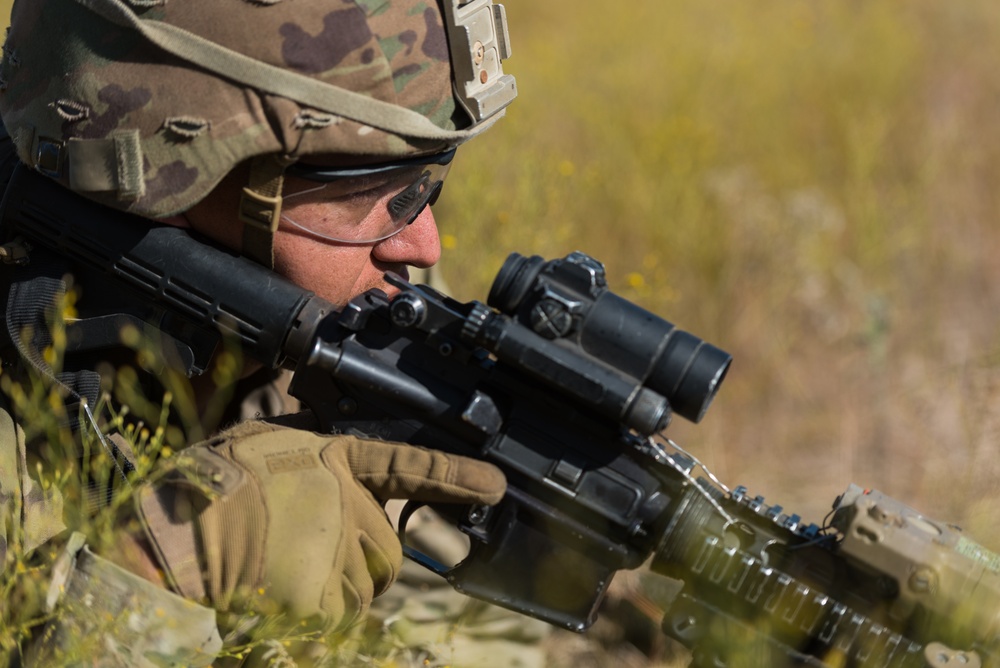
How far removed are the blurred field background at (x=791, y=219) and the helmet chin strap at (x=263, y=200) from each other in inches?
54.8

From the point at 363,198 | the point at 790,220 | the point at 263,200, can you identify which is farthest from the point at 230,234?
the point at 790,220

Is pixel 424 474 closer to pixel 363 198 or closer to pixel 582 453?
pixel 582 453

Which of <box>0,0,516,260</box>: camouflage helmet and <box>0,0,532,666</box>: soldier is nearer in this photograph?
<box>0,0,532,666</box>: soldier

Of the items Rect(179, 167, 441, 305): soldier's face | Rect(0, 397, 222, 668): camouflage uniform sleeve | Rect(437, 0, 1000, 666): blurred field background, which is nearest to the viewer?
Rect(0, 397, 222, 668): camouflage uniform sleeve

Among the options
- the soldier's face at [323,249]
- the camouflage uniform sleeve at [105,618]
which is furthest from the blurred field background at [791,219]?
the camouflage uniform sleeve at [105,618]

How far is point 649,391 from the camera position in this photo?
230 cm

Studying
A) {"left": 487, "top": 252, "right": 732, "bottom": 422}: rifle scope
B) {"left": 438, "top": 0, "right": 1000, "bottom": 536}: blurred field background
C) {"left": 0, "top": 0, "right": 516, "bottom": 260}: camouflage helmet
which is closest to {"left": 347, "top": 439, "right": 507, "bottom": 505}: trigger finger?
{"left": 487, "top": 252, "right": 732, "bottom": 422}: rifle scope

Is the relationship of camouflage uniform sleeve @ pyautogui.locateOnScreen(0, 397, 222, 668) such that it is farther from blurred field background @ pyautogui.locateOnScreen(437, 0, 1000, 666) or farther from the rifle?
blurred field background @ pyautogui.locateOnScreen(437, 0, 1000, 666)

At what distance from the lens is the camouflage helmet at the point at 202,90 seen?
257cm

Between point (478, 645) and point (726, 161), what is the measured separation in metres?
3.66

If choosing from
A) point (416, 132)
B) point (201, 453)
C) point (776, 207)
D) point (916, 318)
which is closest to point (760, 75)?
point (776, 207)

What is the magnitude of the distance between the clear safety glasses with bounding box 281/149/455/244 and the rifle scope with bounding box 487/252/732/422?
0.64 meters

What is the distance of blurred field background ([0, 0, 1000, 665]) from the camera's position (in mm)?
4559

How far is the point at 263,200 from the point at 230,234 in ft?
0.56
